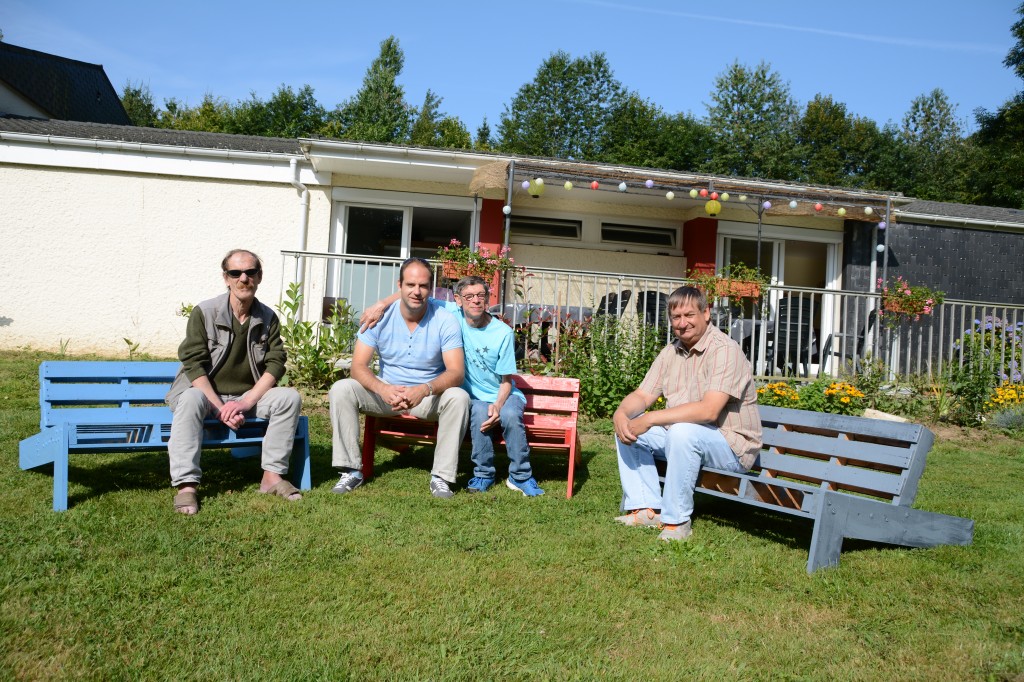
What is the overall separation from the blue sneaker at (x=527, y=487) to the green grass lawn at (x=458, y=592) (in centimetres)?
24

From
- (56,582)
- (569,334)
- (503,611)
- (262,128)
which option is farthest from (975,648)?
(262,128)

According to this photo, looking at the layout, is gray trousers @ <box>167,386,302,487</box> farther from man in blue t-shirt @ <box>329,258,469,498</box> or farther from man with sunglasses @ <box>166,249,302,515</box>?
man in blue t-shirt @ <box>329,258,469,498</box>

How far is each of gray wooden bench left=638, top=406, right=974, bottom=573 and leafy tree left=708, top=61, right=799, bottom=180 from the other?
3690cm

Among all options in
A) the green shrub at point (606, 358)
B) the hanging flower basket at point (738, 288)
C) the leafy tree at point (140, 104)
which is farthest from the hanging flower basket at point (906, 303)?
the leafy tree at point (140, 104)

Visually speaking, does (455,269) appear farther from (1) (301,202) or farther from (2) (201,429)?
(2) (201,429)

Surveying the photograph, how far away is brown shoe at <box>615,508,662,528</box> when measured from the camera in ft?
13.3

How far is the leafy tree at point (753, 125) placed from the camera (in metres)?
39.1

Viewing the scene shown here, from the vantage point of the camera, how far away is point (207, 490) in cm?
423

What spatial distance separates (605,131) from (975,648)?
4400 centimetres

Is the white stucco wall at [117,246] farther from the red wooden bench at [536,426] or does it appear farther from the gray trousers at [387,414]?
the gray trousers at [387,414]

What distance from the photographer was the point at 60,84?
58.4 feet

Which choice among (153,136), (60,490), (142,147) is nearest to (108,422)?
(60,490)

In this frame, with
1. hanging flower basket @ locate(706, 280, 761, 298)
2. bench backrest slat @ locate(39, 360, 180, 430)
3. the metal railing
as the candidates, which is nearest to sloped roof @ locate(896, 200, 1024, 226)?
the metal railing

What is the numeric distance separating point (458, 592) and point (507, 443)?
5.80ft
